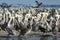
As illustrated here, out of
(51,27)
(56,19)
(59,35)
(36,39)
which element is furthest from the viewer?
(56,19)

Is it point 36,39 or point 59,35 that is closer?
point 36,39

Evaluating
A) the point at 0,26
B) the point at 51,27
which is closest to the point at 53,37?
the point at 51,27

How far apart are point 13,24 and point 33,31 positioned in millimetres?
1885

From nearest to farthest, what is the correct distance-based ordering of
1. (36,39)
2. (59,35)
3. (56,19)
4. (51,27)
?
(36,39) → (59,35) → (51,27) → (56,19)

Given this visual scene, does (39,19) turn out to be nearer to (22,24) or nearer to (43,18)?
(43,18)

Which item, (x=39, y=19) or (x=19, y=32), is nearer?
(x=19, y=32)

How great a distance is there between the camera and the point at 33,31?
1139 inches

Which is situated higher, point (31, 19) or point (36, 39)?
point (31, 19)

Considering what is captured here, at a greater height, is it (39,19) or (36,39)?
(39,19)

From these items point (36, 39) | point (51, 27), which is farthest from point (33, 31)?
point (36, 39)

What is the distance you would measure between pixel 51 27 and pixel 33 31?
1.33m

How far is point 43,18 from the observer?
1208 inches

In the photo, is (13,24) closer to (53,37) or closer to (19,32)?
(19,32)

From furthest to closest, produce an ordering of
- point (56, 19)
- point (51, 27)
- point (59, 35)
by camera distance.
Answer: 1. point (56, 19)
2. point (51, 27)
3. point (59, 35)
